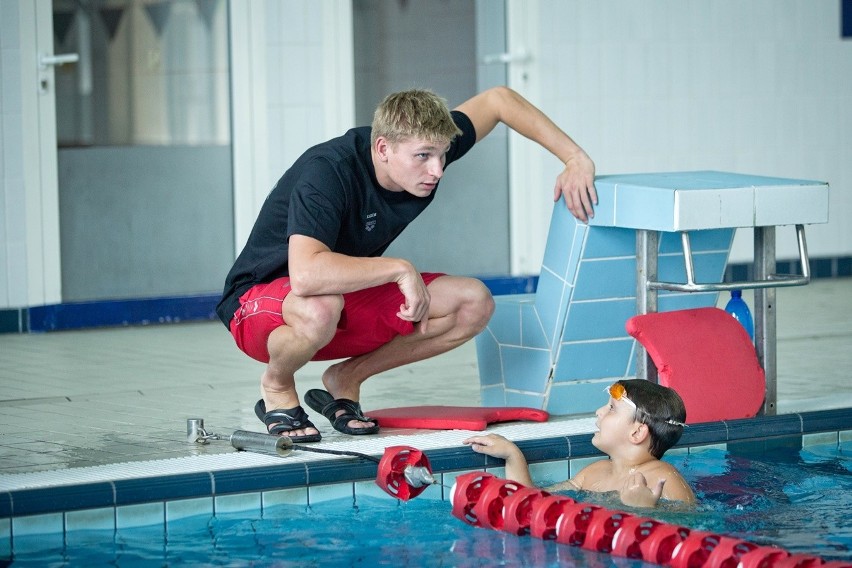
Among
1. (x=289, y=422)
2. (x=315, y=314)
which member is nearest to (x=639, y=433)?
(x=315, y=314)

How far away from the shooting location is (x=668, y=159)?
29.0ft

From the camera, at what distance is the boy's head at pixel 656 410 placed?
11.7 ft

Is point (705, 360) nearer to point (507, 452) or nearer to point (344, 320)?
point (507, 452)

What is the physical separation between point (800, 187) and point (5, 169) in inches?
175

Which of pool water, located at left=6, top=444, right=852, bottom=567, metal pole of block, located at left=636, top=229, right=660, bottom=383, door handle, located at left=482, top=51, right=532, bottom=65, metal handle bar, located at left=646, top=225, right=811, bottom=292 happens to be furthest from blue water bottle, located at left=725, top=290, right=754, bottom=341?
door handle, located at left=482, top=51, right=532, bottom=65

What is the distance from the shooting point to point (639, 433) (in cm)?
356

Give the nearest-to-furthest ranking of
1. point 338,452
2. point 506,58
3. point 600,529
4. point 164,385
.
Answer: point 600,529, point 338,452, point 164,385, point 506,58

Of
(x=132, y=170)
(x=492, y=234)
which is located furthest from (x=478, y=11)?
(x=132, y=170)

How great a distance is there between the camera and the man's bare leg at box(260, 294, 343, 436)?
3.96 m

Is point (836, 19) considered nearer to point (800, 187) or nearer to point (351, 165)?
point (800, 187)

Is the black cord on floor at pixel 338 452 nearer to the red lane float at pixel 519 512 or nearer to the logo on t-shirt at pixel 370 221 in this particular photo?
the red lane float at pixel 519 512

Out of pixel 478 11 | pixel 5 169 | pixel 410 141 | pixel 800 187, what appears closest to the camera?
pixel 410 141

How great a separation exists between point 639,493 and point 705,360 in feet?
2.93

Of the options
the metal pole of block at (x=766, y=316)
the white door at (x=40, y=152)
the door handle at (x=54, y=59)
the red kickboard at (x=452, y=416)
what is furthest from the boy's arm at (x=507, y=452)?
the door handle at (x=54, y=59)
